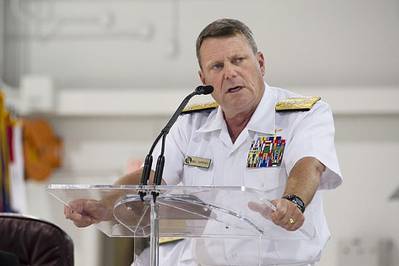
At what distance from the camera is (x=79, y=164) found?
5582 millimetres

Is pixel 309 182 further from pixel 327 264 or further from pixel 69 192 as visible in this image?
pixel 327 264

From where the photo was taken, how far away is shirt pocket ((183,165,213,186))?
7.71ft

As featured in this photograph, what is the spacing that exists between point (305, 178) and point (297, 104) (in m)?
0.34

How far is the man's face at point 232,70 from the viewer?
2.26m

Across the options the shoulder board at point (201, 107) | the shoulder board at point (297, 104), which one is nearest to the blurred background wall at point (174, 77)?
the shoulder board at point (201, 107)

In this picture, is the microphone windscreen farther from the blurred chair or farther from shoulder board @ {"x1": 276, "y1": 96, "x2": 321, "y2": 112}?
the blurred chair

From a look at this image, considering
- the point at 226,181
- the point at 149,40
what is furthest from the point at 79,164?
the point at 226,181

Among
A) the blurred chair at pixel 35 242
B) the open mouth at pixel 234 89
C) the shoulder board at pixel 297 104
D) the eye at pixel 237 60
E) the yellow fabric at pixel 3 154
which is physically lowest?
the yellow fabric at pixel 3 154

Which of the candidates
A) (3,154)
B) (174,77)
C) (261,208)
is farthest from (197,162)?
(174,77)

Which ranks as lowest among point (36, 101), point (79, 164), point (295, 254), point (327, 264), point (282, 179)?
point (327, 264)

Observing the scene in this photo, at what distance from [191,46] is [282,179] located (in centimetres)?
336

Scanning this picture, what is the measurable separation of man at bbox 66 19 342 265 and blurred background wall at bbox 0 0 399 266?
282 cm

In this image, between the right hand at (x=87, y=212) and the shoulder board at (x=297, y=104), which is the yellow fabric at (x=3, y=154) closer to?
the shoulder board at (x=297, y=104)

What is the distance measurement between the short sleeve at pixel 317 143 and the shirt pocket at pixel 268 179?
1.5 inches
